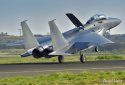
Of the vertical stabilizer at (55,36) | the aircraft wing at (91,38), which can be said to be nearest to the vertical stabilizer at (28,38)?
the vertical stabilizer at (55,36)

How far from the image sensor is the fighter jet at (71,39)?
54406mm

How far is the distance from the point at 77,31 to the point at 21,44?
10659 mm

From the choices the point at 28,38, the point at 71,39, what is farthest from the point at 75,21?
the point at 28,38

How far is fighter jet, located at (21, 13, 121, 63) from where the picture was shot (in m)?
54.4

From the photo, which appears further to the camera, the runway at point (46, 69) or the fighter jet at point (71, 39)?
the fighter jet at point (71, 39)

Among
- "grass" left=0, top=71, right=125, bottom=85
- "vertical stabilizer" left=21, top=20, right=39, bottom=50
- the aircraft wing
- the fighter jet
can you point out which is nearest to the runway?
"grass" left=0, top=71, right=125, bottom=85

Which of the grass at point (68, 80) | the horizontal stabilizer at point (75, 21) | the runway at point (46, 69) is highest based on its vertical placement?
the horizontal stabilizer at point (75, 21)

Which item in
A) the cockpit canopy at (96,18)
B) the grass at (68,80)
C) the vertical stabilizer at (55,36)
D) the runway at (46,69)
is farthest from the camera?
the cockpit canopy at (96,18)

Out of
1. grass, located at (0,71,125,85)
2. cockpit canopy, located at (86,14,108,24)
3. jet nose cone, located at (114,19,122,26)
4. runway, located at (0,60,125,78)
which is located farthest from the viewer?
jet nose cone, located at (114,19,122,26)

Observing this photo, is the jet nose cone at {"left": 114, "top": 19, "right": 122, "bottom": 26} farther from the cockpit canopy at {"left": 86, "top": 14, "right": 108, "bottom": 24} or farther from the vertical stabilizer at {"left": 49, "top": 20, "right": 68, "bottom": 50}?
the vertical stabilizer at {"left": 49, "top": 20, "right": 68, "bottom": 50}

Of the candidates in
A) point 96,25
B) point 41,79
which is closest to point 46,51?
point 96,25

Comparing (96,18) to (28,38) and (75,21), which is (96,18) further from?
(28,38)

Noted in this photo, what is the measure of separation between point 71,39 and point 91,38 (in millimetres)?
2898

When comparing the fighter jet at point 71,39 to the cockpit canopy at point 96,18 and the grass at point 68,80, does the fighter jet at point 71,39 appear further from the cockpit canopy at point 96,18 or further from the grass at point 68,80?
the grass at point 68,80
